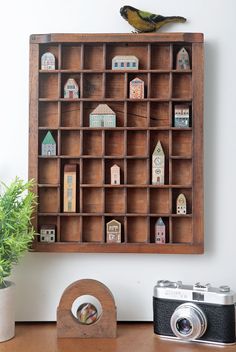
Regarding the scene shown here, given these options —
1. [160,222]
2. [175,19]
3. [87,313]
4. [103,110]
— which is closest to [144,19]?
[175,19]

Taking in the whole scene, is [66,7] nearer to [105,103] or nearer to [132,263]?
[105,103]

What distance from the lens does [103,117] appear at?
3.26ft

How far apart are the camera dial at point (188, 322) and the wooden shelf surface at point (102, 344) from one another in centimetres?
3

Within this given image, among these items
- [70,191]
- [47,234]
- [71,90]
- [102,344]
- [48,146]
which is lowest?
[102,344]

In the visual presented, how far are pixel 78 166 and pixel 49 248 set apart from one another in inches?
8.5

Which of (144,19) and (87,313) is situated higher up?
(144,19)

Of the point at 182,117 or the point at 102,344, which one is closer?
the point at 102,344

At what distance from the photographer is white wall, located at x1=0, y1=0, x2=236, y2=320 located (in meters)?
1.01

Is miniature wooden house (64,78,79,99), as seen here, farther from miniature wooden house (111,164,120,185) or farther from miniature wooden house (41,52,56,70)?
miniature wooden house (111,164,120,185)

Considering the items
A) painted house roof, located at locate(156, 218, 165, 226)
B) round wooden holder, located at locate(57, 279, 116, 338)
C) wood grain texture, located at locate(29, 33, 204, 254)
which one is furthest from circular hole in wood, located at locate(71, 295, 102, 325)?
painted house roof, located at locate(156, 218, 165, 226)

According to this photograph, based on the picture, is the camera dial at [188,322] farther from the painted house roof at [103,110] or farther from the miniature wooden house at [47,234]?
the painted house roof at [103,110]

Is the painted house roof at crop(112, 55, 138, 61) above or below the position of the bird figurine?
below

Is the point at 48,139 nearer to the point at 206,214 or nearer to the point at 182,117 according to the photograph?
the point at 182,117

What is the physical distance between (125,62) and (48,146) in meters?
0.28
